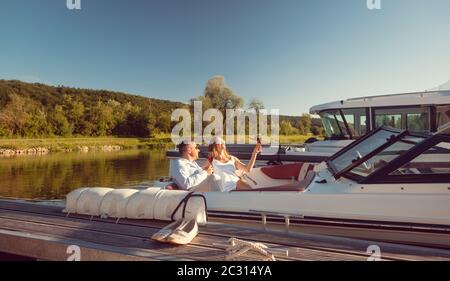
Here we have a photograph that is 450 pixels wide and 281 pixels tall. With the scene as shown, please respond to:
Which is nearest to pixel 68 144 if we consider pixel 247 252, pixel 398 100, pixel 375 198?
pixel 398 100

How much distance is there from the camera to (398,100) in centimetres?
859

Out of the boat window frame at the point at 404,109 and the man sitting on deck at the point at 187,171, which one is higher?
the boat window frame at the point at 404,109

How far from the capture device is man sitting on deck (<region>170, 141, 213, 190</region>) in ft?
13.6

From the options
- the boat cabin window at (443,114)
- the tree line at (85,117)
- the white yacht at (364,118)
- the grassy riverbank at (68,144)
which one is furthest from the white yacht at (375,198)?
the tree line at (85,117)

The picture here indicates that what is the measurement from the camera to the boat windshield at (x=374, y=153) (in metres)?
3.71

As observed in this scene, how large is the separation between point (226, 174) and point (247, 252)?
7.06 feet

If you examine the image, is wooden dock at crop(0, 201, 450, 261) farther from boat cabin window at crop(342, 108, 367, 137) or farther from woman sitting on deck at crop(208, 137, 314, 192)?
boat cabin window at crop(342, 108, 367, 137)

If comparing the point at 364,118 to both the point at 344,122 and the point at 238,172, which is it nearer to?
the point at 344,122

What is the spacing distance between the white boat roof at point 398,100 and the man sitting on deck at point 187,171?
637cm

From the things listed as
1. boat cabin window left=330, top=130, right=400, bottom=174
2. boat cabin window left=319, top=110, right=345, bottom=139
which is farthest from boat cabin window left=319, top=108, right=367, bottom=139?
boat cabin window left=330, top=130, right=400, bottom=174

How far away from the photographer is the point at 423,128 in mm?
8281

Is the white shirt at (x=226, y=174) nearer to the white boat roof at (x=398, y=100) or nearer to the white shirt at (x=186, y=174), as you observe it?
the white shirt at (x=186, y=174)
